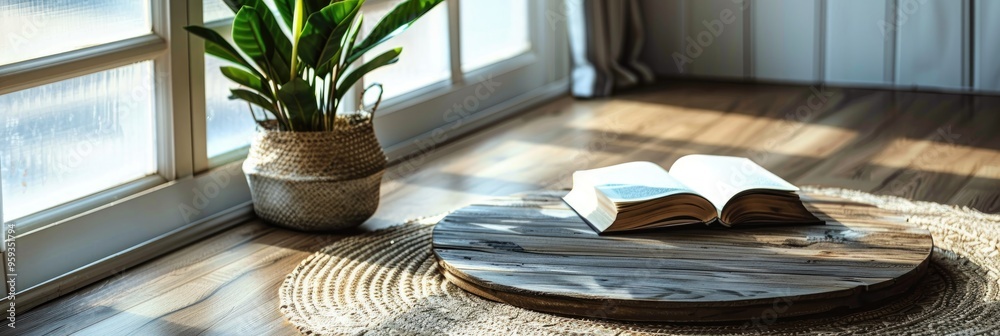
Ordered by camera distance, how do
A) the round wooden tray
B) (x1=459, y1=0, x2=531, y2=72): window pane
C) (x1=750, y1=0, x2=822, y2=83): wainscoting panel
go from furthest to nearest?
(x1=750, y1=0, x2=822, y2=83): wainscoting panel, (x1=459, y1=0, x2=531, y2=72): window pane, the round wooden tray

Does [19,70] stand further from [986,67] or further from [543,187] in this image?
[986,67]

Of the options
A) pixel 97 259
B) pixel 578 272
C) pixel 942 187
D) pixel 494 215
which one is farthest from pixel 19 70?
pixel 942 187

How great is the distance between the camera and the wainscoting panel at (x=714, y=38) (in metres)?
4.39

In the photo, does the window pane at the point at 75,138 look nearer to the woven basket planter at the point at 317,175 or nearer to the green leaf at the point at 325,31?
the woven basket planter at the point at 317,175

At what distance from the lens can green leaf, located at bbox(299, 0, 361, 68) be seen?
2.21m

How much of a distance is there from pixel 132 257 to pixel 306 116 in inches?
19.1

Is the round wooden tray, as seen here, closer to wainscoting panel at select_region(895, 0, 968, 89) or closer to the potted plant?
the potted plant

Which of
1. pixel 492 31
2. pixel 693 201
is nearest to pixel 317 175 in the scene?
pixel 693 201

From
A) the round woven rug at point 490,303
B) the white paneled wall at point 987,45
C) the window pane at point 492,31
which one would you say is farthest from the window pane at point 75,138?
the white paneled wall at point 987,45

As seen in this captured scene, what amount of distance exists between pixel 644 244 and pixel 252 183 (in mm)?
1000

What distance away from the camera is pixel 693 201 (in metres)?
2.06

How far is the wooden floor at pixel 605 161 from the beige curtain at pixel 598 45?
103mm

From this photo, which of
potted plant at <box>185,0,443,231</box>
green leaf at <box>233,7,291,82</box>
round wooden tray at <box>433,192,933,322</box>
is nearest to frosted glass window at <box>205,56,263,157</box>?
potted plant at <box>185,0,443,231</box>

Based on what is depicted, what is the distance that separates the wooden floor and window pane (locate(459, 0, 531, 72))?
9.7 inches
